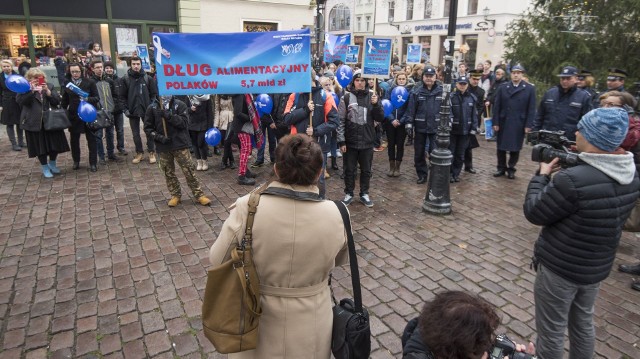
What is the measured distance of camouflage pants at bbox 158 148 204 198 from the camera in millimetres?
6516

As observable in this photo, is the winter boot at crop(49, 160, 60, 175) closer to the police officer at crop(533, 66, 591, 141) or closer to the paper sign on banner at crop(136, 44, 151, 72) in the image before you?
the paper sign on banner at crop(136, 44, 151, 72)

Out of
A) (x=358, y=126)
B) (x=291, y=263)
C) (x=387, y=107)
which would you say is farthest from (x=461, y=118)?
(x=291, y=263)

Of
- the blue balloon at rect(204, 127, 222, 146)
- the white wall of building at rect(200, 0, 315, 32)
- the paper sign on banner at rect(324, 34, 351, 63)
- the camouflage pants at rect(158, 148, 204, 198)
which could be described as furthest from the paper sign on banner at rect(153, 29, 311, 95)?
the white wall of building at rect(200, 0, 315, 32)

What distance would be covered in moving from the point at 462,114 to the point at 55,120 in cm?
Result: 746

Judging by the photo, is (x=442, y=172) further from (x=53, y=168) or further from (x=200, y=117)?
(x=53, y=168)

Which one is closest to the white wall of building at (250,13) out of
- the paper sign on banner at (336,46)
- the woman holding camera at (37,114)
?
the paper sign on banner at (336,46)

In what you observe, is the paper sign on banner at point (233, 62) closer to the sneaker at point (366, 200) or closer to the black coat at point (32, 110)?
the sneaker at point (366, 200)

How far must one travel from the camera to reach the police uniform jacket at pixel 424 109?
7965 millimetres

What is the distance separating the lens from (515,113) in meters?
8.41

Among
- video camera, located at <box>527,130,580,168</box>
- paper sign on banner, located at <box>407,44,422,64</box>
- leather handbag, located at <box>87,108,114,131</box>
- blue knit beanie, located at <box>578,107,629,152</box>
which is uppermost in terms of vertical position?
paper sign on banner, located at <box>407,44,422,64</box>

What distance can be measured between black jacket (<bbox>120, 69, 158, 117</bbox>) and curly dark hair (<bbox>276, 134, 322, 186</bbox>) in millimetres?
7511

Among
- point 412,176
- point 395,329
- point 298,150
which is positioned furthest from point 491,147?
point 298,150

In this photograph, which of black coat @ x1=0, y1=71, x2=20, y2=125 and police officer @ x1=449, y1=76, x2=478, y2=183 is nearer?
police officer @ x1=449, y1=76, x2=478, y2=183

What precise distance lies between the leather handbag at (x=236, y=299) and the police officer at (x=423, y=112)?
21.1 ft
